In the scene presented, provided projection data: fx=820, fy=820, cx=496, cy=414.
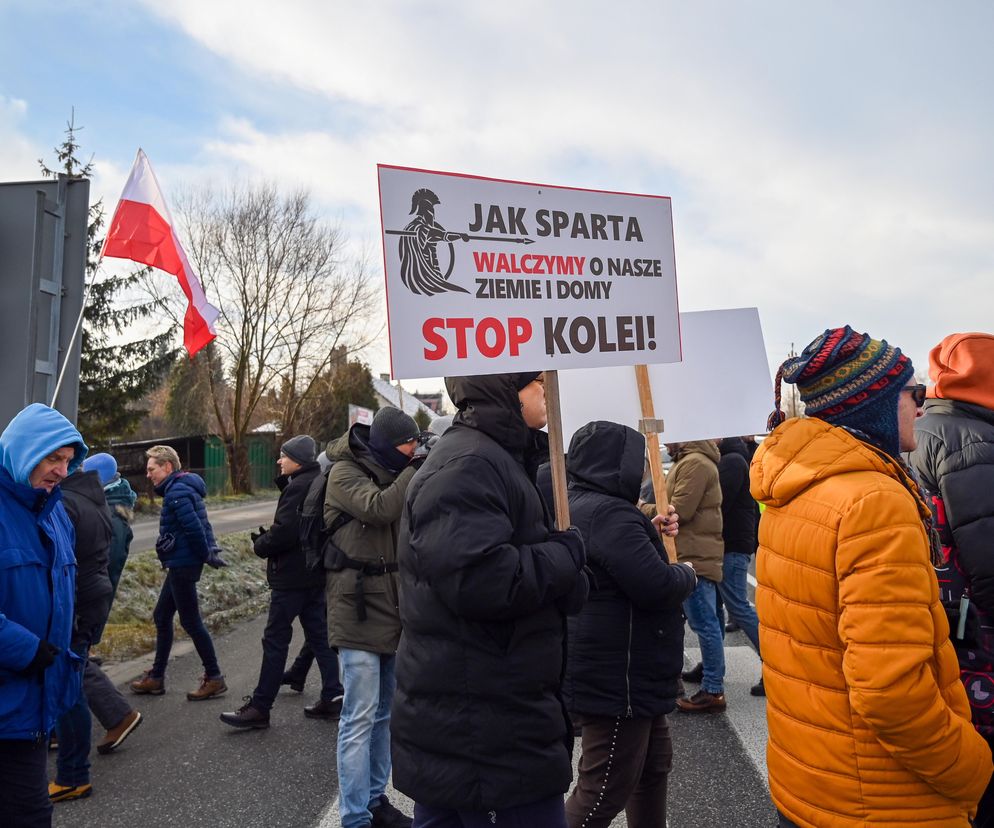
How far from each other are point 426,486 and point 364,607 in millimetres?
1973

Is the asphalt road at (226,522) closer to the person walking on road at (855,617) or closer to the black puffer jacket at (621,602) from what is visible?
the black puffer jacket at (621,602)

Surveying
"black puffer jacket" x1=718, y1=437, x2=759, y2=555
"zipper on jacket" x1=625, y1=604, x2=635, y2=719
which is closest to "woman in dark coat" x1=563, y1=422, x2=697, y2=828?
"zipper on jacket" x1=625, y1=604, x2=635, y2=719

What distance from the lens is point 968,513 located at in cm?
258

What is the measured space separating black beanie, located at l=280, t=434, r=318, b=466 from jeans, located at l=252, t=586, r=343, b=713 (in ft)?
2.99

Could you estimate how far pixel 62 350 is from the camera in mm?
4555

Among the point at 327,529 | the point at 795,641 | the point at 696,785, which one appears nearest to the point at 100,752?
the point at 327,529

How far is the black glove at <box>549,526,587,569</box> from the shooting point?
241cm

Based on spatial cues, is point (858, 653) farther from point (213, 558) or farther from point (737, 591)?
point (213, 558)

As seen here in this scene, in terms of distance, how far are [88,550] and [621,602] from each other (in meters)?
2.92

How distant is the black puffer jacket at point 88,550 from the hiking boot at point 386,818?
1.76m

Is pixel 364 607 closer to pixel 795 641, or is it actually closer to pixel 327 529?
pixel 327 529

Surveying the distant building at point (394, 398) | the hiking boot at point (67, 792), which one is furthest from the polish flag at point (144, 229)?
the distant building at point (394, 398)

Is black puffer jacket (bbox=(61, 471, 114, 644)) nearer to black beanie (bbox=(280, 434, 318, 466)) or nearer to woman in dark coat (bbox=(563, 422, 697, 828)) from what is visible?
black beanie (bbox=(280, 434, 318, 466))

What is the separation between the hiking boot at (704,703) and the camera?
561 cm
